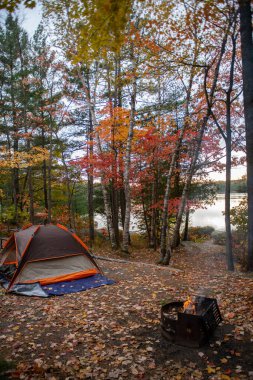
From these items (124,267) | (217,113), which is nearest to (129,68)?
(217,113)

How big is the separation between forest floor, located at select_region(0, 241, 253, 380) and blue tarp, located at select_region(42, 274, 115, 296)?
0.25 m

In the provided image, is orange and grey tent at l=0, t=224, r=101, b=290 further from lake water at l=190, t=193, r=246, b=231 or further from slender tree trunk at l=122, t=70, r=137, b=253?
lake water at l=190, t=193, r=246, b=231

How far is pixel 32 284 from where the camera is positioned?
24.1 ft

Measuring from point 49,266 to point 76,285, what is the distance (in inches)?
39.6

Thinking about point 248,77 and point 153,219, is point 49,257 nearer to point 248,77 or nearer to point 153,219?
point 248,77

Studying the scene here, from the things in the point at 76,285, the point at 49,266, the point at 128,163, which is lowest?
the point at 76,285

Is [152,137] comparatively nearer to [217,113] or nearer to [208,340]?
[217,113]

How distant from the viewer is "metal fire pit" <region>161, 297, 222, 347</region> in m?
3.96

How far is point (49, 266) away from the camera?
7855 mm

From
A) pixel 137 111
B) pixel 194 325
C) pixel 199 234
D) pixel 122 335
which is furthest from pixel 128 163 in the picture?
pixel 199 234

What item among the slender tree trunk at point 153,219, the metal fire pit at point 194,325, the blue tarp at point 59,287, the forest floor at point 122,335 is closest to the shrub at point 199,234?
the slender tree trunk at point 153,219

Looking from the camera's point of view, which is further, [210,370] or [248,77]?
[248,77]

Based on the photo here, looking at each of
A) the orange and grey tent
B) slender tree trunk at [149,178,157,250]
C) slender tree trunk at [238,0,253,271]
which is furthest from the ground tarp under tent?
slender tree trunk at [149,178,157,250]

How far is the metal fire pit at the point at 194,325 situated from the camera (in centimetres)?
396
